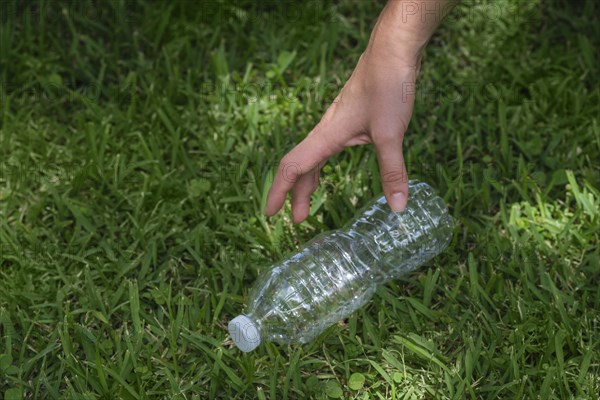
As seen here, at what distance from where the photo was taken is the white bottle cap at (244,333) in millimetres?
2404

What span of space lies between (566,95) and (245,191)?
1.31m

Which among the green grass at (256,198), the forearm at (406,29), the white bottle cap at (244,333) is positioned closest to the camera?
the forearm at (406,29)

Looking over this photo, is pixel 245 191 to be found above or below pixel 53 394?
above

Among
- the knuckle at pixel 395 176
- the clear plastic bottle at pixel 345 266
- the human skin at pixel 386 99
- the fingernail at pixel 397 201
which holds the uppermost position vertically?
the human skin at pixel 386 99

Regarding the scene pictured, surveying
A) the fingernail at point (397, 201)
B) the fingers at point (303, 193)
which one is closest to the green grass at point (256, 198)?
the fingers at point (303, 193)

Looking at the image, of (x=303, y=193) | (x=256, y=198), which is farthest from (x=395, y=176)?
(x=256, y=198)

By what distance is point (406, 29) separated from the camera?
228 centimetres

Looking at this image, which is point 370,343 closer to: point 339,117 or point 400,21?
point 339,117

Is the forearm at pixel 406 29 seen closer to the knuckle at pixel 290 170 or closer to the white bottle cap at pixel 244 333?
the knuckle at pixel 290 170

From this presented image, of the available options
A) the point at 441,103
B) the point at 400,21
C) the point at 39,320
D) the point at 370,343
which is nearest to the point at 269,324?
the point at 370,343

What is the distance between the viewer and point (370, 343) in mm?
2662

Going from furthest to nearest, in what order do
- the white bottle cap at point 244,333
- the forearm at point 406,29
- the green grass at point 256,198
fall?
1. the green grass at point 256,198
2. the white bottle cap at point 244,333
3. the forearm at point 406,29

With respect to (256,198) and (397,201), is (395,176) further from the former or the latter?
(256,198)

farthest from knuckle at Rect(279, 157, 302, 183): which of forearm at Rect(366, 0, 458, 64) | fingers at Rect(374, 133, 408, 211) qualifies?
forearm at Rect(366, 0, 458, 64)
